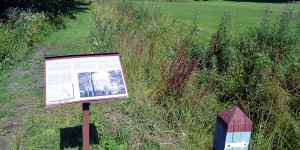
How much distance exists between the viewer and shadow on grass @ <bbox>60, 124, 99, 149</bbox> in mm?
4543

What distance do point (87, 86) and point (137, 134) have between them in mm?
1428

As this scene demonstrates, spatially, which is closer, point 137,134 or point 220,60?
point 137,134

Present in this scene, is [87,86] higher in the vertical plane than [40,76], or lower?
higher

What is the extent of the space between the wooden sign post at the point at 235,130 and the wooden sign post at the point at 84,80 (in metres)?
1.37

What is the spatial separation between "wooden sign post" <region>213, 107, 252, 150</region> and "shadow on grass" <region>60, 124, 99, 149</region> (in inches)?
95.4

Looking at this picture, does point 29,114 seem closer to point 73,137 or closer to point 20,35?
point 73,137

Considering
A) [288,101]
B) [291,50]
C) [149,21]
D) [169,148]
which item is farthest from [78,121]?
[149,21]

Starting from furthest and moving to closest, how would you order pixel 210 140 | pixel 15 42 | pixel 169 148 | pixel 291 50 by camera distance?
pixel 15 42, pixel 291 50, pixel 210 140, pixel 169 148

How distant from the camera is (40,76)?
7.55m

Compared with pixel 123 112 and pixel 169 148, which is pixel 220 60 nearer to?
pixel 123 112

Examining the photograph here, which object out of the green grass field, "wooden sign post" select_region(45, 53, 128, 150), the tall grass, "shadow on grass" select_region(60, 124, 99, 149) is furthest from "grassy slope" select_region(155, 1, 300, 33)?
"wooden sign post" select_region(45, 53, 128, 150)

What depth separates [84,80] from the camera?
144 inches

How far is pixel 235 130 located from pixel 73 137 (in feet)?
9.31

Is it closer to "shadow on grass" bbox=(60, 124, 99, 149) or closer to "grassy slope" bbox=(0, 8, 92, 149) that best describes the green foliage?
"grassy slope" bbox=(0, 8, 92, 149)
